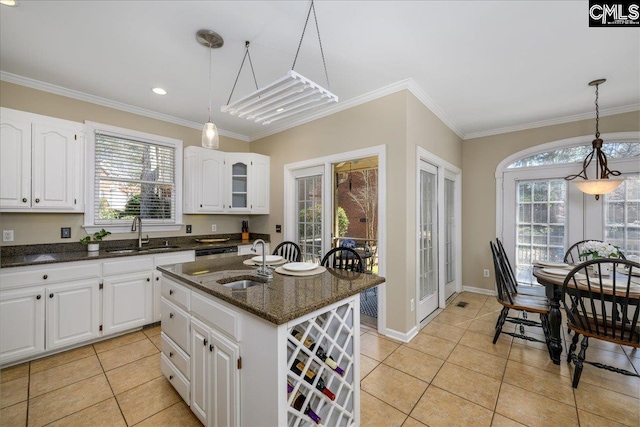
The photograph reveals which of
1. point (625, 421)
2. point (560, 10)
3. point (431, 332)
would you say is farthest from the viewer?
point (431, 332)

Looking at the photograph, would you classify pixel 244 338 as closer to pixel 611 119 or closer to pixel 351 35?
pixel 351 35

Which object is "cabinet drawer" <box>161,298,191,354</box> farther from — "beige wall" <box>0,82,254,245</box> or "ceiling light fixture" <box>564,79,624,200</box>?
"ceiling light fixture" <box>564,79,624,200</box>

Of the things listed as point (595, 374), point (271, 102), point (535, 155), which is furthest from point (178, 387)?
point (535, 155)

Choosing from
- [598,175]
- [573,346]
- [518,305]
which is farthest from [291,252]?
[598,175]

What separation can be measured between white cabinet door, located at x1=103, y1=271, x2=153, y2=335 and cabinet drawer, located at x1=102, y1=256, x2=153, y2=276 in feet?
0.18

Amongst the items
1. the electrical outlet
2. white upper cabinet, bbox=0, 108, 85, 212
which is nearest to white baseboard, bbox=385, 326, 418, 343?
white upper cabinet, bbox=0, 108, 85, 212

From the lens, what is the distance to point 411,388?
6.71 ft

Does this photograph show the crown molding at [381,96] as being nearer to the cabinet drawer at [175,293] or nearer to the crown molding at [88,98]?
the crown molding at [88,98]

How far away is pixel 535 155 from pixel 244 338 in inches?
187

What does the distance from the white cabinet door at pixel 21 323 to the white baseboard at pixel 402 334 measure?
331cm

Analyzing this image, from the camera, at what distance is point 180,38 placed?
2146 mm

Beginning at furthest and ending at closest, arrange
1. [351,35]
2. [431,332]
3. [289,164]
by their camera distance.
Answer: [289,164] < [431,332] < [351,35]

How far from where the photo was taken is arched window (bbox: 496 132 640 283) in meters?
3.34

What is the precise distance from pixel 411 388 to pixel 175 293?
1.91m
